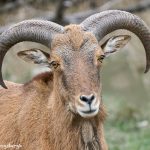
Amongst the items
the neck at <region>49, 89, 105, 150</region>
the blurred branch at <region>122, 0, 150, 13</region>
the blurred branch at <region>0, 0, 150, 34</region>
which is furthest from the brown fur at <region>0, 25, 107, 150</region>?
the blurred branch at <region>122, 0, 150, 13</region>

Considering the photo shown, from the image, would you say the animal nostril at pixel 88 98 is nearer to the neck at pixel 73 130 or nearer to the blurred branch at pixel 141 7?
the neck at pixel 73 130

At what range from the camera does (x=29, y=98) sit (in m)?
10.8

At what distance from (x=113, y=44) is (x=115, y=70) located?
10221mm

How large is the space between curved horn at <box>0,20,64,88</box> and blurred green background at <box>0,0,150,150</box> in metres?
5.50

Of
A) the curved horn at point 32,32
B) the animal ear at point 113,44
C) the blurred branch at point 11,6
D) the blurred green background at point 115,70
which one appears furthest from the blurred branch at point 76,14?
the curved horn at point 32,32

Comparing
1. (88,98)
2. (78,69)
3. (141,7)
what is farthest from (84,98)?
(141,7)

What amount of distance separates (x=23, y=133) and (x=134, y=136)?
21.2 feet

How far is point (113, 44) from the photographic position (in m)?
11.0

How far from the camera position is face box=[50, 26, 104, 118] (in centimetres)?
941

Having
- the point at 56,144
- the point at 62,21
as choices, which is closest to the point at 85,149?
the point at 56,144

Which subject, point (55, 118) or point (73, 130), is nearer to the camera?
point (73, 130)

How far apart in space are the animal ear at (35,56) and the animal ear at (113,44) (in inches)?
37.4

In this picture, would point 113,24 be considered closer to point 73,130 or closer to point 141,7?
point 73,130

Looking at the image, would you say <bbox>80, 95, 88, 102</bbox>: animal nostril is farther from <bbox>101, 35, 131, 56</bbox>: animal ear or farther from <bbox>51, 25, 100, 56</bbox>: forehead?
<bbox>101, 35, 131, 56</bbox>: animal ear
